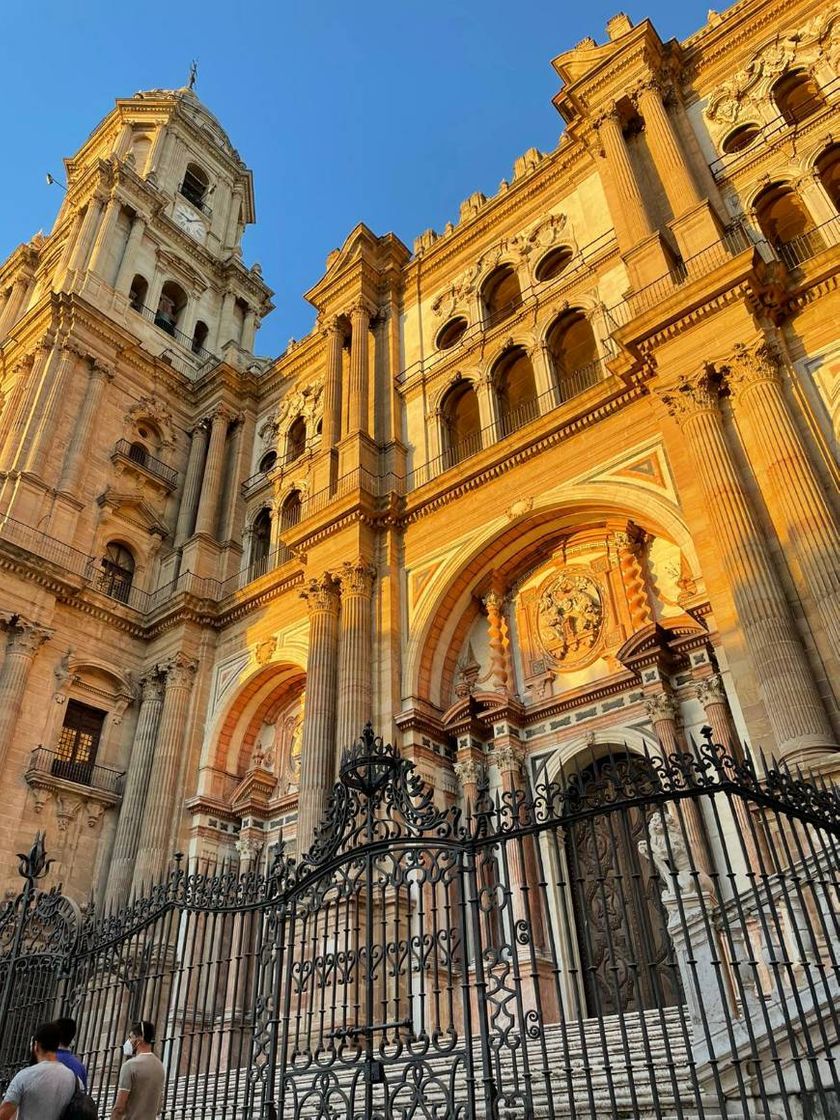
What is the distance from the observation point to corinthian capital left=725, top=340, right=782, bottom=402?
12.2 metres

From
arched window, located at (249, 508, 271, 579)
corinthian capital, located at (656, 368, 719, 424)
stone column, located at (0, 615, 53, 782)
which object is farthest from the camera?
arched window, located at (249, 508, 271, 579)

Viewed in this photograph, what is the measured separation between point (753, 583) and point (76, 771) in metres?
14.8

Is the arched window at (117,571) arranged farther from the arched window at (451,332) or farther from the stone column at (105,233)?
the arched window at (451,332)

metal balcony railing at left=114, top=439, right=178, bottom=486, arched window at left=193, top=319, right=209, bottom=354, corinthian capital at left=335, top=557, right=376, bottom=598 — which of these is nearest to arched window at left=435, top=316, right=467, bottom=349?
corinthian capital at left=335, top=557, right=376, bottom=598

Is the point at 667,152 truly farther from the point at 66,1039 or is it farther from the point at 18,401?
the point at 18,401

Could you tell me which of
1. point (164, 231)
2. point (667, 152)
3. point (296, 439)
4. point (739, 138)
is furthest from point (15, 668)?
point (739, 138)

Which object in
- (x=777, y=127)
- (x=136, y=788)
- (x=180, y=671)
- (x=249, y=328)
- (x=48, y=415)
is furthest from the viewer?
(x=249, y=328)

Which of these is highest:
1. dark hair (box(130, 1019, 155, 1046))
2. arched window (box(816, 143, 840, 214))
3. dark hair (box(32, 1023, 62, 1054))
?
arched window (box(816, 143, 840, 214))

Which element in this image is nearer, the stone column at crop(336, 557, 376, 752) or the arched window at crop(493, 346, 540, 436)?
the stone column at crop(336, 557, 376, 752)

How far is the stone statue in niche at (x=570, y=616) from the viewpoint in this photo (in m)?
14.5

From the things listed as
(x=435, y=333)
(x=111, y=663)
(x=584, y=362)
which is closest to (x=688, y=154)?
(x=584, y=362)

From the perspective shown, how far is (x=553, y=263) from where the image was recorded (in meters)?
19.0

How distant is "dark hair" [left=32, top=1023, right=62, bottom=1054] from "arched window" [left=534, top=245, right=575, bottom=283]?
16.9 meters

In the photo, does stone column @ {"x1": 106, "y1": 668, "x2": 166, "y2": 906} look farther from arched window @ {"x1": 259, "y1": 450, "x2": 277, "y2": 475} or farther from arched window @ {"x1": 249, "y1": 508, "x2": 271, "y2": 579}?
arched window @ {"x1": 259, "y1": 450, "x2": 277, "y2": 475}
